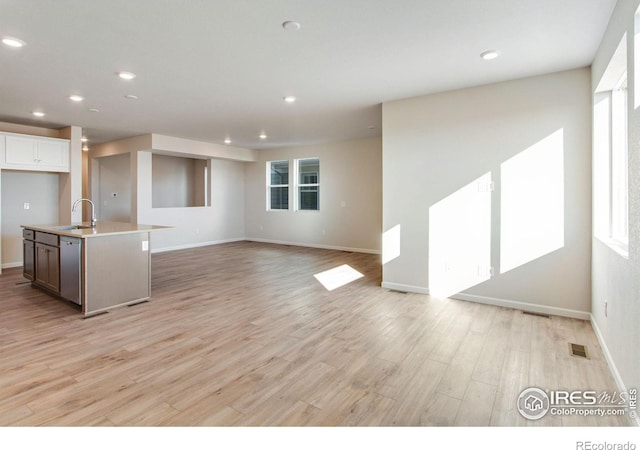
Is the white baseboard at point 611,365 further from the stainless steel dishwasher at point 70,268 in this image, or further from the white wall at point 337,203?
the white wall at point 337,203

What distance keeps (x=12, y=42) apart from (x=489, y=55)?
415 cm

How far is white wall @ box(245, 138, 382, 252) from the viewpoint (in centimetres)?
780

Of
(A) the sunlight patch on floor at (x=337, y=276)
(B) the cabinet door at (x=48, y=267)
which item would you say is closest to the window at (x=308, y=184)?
(A) the sunlight patch on floor at (x=337, y=276)

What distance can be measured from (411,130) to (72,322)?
437cm

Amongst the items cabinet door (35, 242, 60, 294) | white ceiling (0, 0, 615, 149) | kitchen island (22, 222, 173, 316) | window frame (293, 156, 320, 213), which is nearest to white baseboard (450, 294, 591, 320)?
white ceiling (0, 0, 615, 149)

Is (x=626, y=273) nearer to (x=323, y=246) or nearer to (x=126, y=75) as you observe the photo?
(x=126, y=75)

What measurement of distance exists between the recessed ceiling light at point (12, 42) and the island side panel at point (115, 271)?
1803 mm

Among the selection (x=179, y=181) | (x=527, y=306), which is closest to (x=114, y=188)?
(x=179, y=181)

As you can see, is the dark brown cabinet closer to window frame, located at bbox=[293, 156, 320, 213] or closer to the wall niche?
the wall niche

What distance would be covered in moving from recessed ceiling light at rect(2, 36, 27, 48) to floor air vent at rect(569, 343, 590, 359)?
5.19 metres

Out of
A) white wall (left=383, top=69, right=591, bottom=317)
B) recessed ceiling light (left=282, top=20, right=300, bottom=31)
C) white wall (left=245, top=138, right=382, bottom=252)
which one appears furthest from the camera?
white wall (left=245, top=138, right=382, bottom=252)

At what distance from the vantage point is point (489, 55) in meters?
3.13

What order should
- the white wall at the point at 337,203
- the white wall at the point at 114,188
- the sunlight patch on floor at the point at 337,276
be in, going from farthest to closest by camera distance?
the white wall at the point at 114,188 → the white wall at the point at 337,203 → the sunlight patch on floor at the point at 337,276

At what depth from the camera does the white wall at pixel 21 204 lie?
5918mm
